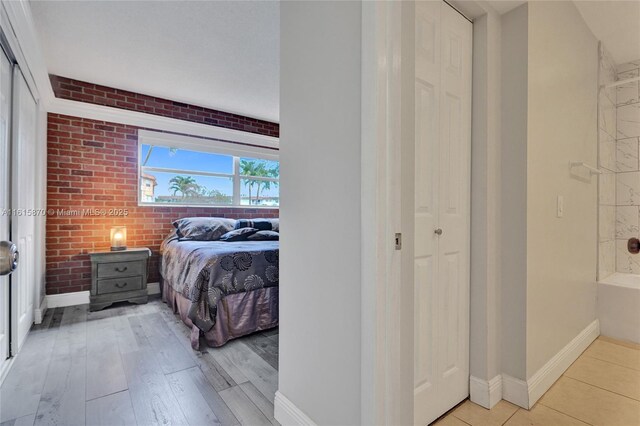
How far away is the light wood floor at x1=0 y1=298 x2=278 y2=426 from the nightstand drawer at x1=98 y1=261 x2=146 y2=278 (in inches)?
24.2

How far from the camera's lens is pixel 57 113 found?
3.31 meters

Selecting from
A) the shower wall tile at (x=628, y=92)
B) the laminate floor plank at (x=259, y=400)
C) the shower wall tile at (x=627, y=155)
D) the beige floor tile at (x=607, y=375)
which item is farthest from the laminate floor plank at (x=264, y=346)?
the shower wall tile at (x=628, y=92)

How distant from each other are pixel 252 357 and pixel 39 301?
2305mm

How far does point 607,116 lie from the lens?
9.11 feet

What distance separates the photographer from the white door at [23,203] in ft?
7.02

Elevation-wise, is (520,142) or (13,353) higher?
(520,142)

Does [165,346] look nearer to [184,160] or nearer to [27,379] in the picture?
[27,379]

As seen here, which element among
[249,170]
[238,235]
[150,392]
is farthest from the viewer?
[249,170]

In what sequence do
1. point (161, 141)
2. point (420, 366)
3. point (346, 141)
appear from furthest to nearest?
point (161, 141) → point (420, 366) → point (346, 141)

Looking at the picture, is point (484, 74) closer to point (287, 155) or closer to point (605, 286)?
point (287, 155)

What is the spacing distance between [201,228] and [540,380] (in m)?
3.42

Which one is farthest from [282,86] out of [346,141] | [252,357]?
[252,357]

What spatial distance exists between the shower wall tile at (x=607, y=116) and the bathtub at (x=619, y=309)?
4.31 ft

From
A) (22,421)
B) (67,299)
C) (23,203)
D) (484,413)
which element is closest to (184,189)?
(67,299)
